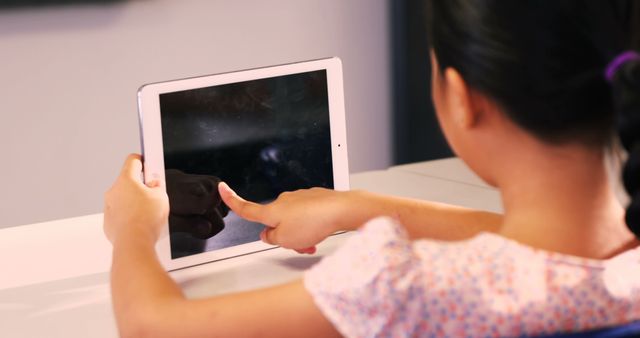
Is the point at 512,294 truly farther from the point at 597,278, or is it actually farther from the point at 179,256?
the point at 179,256

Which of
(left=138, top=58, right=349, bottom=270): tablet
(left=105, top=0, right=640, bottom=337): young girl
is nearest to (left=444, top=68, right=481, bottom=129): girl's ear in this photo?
(left=105, top=0, right=640, bottom=337): young girl

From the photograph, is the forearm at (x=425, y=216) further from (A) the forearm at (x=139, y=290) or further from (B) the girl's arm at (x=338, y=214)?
(A) the forearm at (x=139, y=290)

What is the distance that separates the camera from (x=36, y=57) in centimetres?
239

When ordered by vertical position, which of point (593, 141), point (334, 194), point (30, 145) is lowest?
point (30, 145)

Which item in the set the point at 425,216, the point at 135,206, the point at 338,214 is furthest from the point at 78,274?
the point at 425,216

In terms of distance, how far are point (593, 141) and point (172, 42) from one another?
75.0 inches

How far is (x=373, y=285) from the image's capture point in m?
0.73

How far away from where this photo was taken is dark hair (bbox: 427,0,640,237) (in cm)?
73

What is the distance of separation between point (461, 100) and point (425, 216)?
378mm

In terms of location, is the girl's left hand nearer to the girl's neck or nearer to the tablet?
the tablet

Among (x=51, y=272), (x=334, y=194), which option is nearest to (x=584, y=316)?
(x=334, y=194)

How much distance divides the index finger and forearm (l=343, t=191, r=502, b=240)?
11 centimetres

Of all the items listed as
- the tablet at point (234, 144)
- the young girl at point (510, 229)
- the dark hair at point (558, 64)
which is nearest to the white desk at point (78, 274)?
the tablet at point (234, 144)

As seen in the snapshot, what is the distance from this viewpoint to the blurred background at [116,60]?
2.40 m
